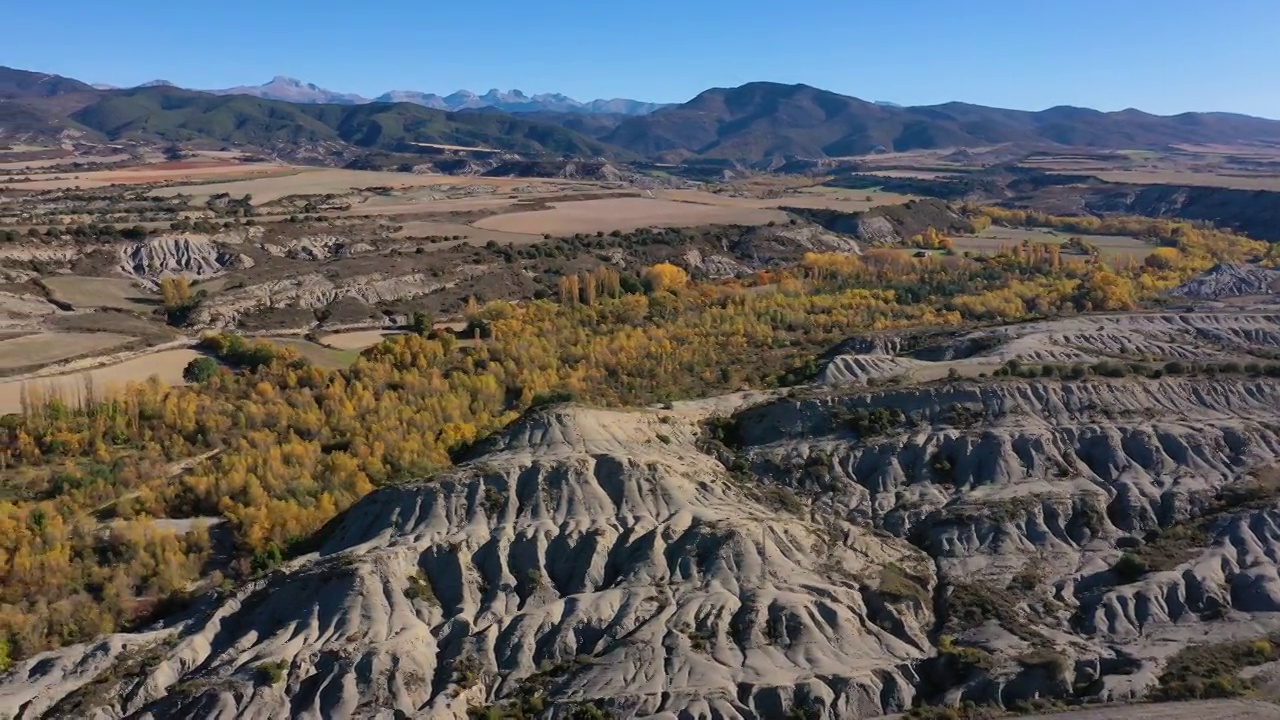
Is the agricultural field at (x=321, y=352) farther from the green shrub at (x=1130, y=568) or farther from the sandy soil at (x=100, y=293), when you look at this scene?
the green shrub at (x=1130, y=568)

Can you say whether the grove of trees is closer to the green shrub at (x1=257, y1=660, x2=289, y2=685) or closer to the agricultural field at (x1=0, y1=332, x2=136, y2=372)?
the agricultural field at (x1=0, y1=332, x2=136, y2=372)

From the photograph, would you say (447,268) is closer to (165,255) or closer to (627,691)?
(165,255)

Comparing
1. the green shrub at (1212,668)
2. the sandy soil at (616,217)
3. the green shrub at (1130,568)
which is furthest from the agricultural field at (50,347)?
the green shrub at (1212,668)

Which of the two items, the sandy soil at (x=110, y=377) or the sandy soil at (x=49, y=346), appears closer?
the sandy soil at (x=110, y=377)

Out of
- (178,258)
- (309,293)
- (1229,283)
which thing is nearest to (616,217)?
(309,293)

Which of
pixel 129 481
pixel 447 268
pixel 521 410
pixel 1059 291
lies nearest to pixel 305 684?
pixel 129 481

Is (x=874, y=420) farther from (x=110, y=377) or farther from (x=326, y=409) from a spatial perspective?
(x=110, y=377)
